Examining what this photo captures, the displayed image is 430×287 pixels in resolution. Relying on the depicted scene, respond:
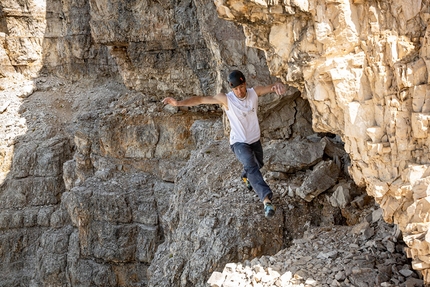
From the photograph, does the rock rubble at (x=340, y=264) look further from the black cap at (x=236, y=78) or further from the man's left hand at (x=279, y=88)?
the black cap at (x=236, y=78)

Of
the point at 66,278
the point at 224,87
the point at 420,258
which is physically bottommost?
the point at 66,278

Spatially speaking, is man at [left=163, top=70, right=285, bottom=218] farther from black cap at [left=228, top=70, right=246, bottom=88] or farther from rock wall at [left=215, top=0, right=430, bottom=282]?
rock wall at [left=215, top=0, right=430, bottom=282]

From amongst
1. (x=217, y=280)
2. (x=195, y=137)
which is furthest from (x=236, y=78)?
(x=195, y=137)

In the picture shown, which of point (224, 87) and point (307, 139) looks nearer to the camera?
point (307, 139)

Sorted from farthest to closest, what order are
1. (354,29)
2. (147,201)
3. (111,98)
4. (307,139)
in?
1. (111,98)
2. (147,201)
3. (307,139)
4. (354,29)

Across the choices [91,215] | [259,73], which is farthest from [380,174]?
[91,215]

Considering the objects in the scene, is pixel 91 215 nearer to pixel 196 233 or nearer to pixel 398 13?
pixel 196 233

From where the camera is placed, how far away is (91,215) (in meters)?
16.5

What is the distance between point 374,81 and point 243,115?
218cm

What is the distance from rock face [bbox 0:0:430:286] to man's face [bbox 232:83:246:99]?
2.55ft

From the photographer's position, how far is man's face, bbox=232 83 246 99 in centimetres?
654

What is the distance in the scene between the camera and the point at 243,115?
6672 mm

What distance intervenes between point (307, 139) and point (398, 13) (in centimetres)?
435

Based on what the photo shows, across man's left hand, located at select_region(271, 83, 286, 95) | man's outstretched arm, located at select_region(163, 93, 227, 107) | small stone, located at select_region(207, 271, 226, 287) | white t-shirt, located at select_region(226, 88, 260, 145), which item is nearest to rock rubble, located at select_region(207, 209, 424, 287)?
small stone, located at select_region(207, 271, 226, 287)
